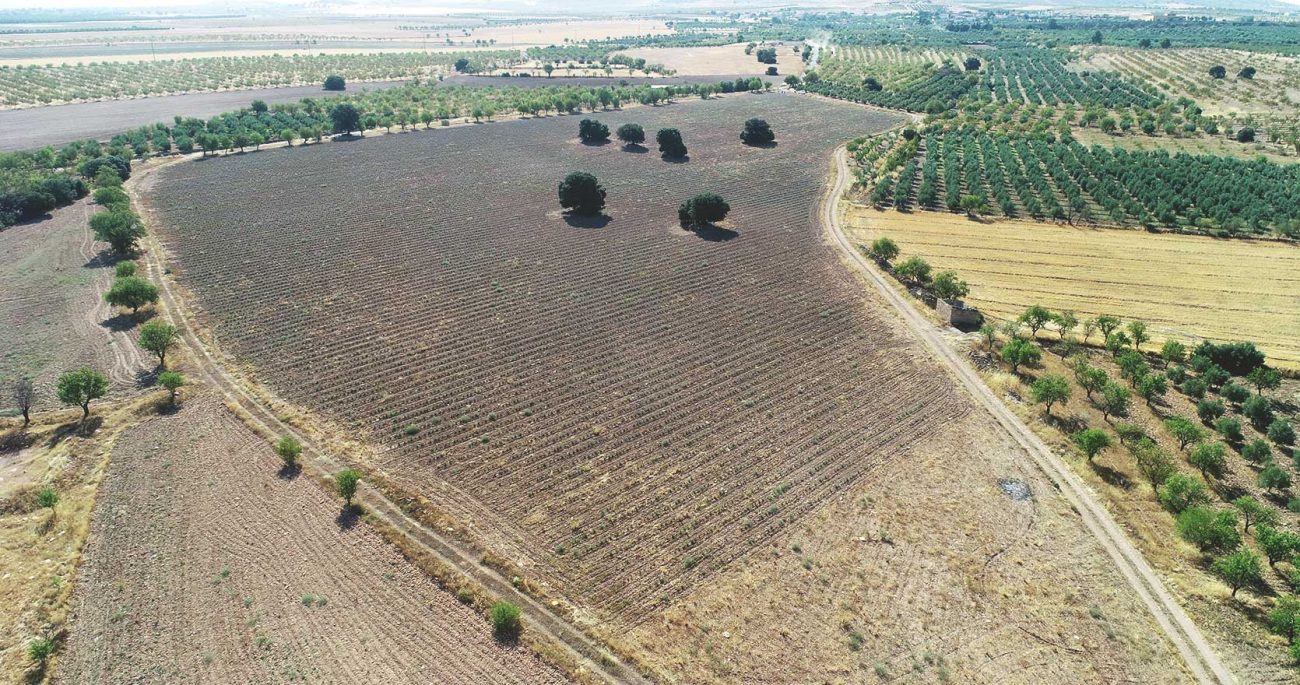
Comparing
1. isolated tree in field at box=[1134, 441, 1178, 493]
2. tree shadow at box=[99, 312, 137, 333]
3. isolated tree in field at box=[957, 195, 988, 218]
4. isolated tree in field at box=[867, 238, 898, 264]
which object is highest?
isolated tree in field at box=[957, 195, 988, 218]

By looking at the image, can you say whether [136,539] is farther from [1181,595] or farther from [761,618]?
[1181,595]

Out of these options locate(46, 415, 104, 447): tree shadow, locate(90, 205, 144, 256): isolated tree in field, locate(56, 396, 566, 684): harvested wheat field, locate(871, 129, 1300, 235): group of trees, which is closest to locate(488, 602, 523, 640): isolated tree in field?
locate(56, 396, 566, 684): harvested wheat field

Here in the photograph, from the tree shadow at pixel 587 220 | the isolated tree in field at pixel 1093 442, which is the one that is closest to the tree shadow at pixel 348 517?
the isolated tree in field at pixel 1093 442

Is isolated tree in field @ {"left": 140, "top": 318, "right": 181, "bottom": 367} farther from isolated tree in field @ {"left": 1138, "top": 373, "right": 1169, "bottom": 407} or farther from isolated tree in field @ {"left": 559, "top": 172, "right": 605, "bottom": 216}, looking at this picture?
isolated tree in field @ {"left": 1138, "top": 373, "right": 1169, "bottom": 407}

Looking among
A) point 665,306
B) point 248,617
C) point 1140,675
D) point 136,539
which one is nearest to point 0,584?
point 136,539

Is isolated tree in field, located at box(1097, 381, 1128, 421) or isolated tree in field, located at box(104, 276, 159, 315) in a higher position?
isolated tree in field, located at box(104, 276, 159, 315)

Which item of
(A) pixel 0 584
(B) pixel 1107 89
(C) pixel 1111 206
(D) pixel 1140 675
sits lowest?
(D) pixel 1140 675
